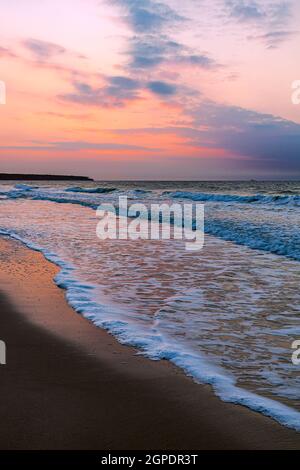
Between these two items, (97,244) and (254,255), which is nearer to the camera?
(254,255)

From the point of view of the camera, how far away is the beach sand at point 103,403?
2.87 m

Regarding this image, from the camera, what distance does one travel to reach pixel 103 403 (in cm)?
333

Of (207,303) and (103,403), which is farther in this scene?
(207,303)

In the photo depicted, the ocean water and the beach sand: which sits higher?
the ocean water

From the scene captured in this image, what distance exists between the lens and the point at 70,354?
4.30 meters

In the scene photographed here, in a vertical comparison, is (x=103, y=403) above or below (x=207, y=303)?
below

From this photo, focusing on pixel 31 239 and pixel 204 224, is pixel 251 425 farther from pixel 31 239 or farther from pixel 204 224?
pixel 204 224

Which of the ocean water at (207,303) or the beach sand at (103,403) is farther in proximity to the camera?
the ocean water at (207,303)

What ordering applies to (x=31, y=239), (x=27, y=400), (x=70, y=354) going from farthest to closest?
(x=31, y=239) < (x=70, y=354) < (x=27, y=400)

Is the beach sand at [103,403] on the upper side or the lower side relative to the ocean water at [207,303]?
lower

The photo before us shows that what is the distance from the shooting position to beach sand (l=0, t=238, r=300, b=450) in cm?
287

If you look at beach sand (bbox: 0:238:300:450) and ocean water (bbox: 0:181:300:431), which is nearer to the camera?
beach sand (bbox: 0:238:300:450)
